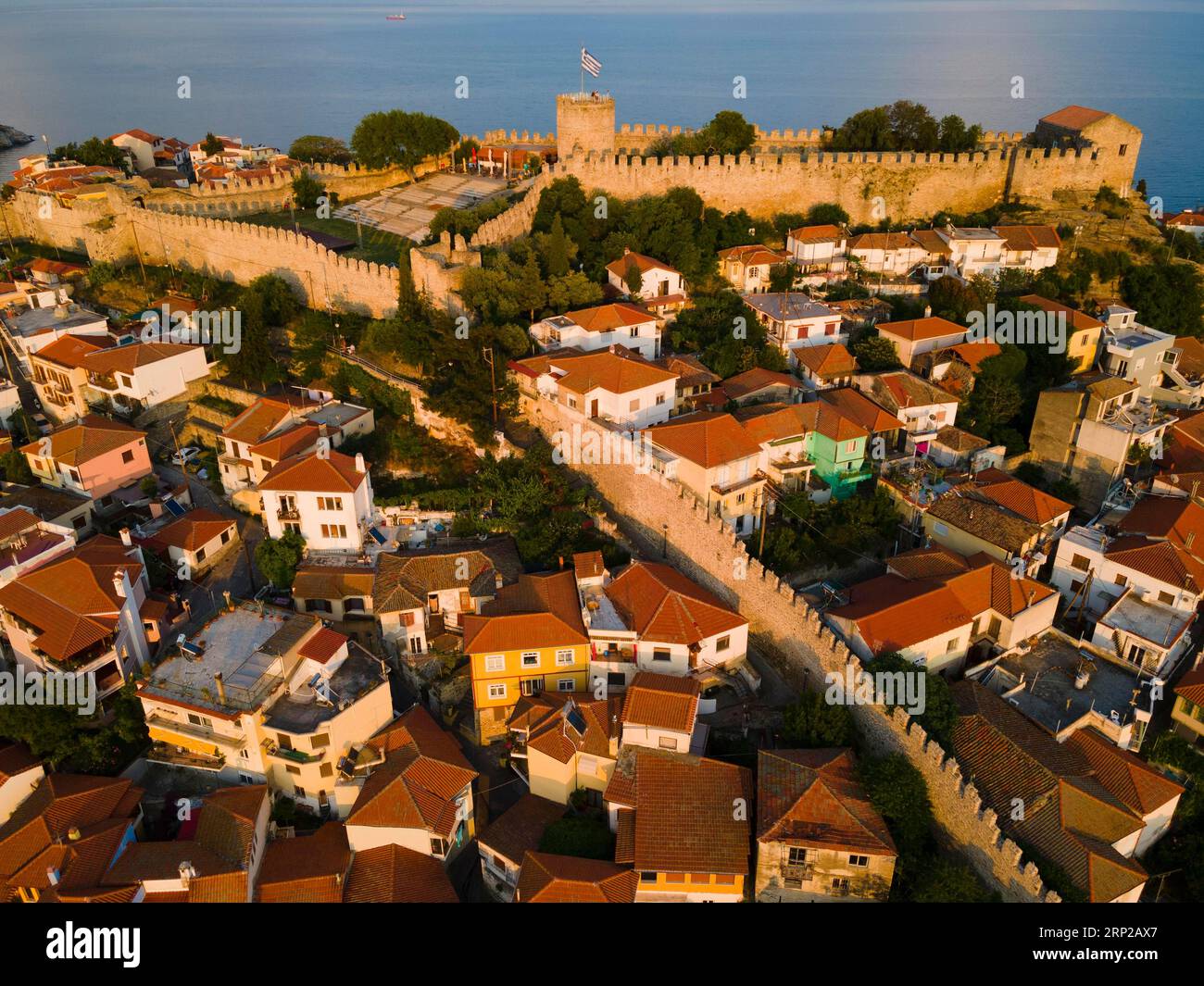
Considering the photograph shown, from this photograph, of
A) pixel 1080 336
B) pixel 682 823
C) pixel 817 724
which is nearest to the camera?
pixel 682 823

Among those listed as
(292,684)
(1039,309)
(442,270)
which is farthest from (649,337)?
(292,684)

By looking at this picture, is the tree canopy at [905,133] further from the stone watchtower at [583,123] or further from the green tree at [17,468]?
the green tree at [17,468]

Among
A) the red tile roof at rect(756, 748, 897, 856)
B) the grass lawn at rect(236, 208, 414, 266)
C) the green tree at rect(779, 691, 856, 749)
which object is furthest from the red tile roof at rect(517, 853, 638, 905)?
the grass lawn at rect(236, 208, 414, 266)

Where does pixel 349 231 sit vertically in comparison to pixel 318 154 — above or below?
below

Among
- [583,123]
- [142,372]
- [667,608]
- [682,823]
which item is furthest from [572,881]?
[583,123]

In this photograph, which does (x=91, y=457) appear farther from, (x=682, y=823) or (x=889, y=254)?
(x=889, y=254)

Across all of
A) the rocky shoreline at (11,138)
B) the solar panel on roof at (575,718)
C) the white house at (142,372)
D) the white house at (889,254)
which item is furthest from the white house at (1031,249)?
the rocky shoreline at (11,138)

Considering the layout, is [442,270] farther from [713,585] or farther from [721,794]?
[721,794]
